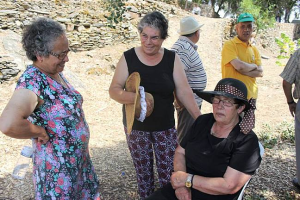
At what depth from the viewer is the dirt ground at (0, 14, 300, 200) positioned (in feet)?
11.6

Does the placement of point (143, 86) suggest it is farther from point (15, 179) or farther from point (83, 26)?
point (83, 26)

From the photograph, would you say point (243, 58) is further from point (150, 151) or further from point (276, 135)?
point (276, 135)

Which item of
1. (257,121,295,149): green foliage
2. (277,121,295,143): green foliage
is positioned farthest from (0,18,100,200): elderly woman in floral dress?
(277,121,295,143): green foliage

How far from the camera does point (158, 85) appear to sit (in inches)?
101

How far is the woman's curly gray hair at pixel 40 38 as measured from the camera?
1880 millimetres

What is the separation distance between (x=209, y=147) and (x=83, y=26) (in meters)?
9.35

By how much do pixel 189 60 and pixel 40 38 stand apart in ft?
6.16

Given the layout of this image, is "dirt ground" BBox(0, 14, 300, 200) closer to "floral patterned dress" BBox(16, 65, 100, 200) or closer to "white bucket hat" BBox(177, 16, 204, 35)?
"floral patterned dress" BBox(16, 65, 100, 200)

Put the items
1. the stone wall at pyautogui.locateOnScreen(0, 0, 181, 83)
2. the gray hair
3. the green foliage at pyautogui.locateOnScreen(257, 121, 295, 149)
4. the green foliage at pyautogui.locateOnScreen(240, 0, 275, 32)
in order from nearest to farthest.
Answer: the gray hair
the green foliage at pyautogui.locateOnScreen(257, 121, 295, 149)
the stone wall at pyautogui.locateOnScreen(0, 0, 181, 83)
the green foliage at pyautogui.locateOnScreen(240, 0, 275, 32)

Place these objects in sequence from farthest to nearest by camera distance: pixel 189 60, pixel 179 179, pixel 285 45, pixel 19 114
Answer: pixel 285 45, pixel 189 60, pixel 179 179, pixel 19 114

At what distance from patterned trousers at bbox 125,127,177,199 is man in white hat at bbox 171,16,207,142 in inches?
25.6

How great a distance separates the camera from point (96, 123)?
6105mm

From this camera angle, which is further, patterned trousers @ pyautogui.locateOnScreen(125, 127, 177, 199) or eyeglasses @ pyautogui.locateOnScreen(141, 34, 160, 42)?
patterned trousers @ pyautogui.locateOnScreen(125, 127, 177, 199)

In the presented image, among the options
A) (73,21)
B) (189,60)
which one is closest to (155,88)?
(189,60)
